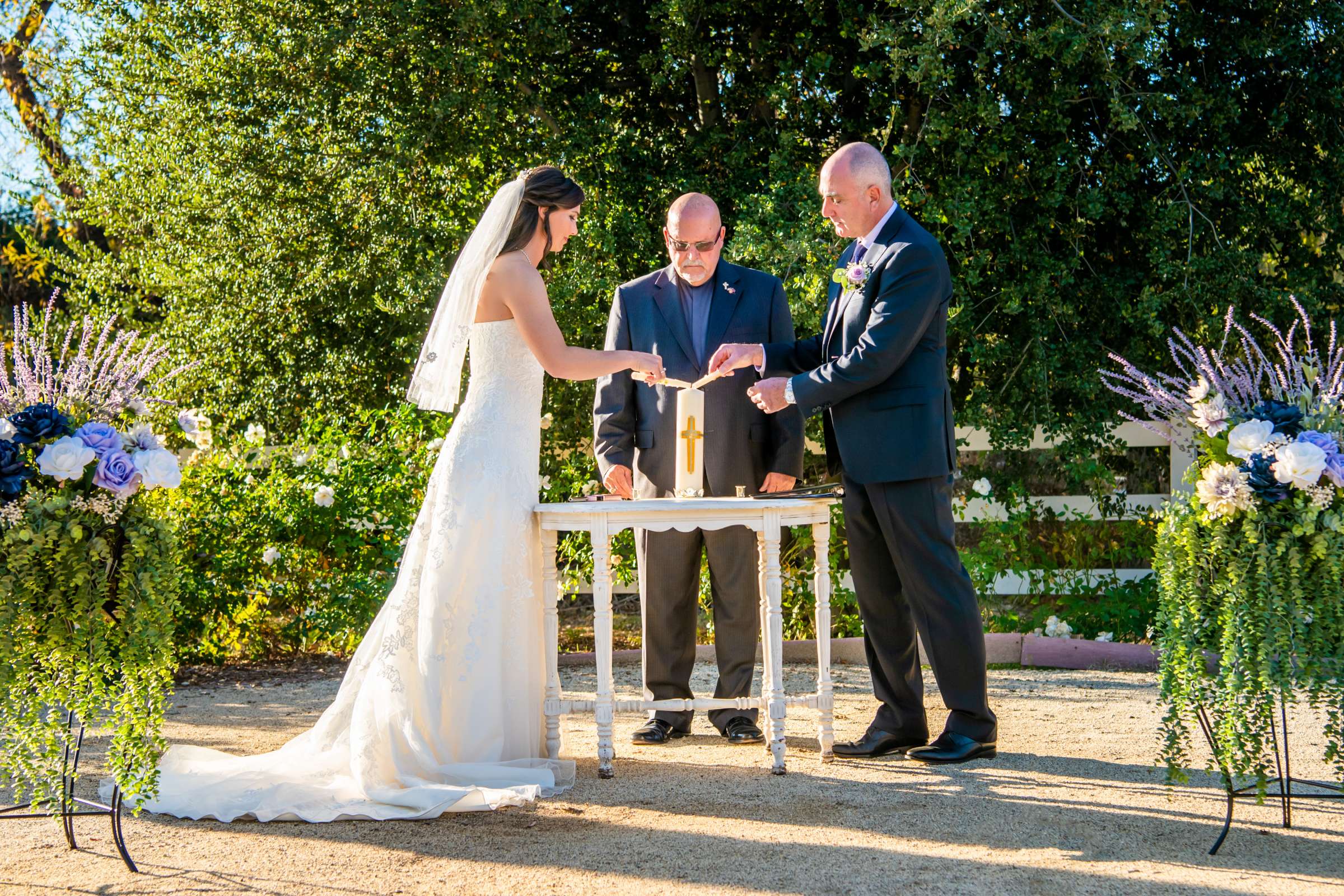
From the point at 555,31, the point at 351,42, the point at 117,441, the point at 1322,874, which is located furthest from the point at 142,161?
the point at 1322,874

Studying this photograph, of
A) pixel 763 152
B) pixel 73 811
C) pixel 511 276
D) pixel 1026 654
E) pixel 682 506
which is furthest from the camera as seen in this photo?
pixel 763 152

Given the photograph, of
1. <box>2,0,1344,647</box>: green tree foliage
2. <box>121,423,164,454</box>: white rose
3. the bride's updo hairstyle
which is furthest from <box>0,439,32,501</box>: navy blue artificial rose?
<box>2,0,1344,647</box>: green tree foliage

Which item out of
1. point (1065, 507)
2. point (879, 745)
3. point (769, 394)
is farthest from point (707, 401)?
point (1065, 507)

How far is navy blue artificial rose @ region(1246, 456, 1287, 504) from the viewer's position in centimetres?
316

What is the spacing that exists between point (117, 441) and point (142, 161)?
720cm

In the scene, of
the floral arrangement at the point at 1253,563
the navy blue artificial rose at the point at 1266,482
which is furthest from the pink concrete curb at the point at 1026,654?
the navy blue artificial rose at the point at 1266,482

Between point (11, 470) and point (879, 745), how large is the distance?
3028mm

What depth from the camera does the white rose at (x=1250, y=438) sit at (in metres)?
3.18

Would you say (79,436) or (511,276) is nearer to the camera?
(79,436)

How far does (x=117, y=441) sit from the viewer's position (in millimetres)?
3275

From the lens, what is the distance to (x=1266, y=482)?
3.17m

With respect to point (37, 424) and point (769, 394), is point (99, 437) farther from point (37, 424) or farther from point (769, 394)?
point (769, 394)

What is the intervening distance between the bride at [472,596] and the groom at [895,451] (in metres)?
0.75

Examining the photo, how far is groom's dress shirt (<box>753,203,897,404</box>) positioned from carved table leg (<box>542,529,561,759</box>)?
3.25 ft
